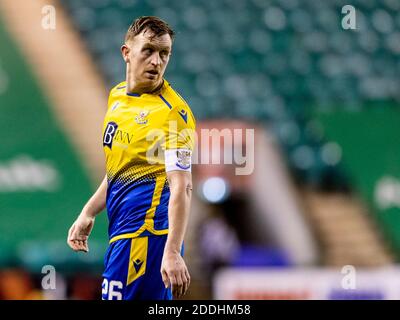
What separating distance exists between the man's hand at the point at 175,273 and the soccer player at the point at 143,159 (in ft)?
0.76

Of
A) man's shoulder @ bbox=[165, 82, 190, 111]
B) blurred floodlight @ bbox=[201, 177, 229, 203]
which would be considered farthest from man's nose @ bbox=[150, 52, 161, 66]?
blurred floodlight @ bbox=[201, 177, 229, 203]

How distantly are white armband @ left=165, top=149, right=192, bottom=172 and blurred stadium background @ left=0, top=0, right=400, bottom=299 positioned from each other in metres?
6.06

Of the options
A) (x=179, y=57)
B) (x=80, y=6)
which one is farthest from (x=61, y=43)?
(x=179, y=57)

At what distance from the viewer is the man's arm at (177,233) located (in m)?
3.77

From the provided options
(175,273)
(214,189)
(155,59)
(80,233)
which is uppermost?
(214,189)

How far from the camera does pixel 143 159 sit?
422 centimetres

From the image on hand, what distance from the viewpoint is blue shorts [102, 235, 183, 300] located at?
13.8 feet

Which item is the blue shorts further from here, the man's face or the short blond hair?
the short blond hair

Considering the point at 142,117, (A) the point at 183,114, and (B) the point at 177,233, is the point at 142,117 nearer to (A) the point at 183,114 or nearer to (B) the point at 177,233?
(A) the point at 183,114

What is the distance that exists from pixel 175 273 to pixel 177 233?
20cm

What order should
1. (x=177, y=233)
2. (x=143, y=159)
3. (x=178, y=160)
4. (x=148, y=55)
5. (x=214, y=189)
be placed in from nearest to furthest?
(x=177, y=233), (x=178, y=160), (x=148, y=55), (x=143, y=159), (x=214, y=189)

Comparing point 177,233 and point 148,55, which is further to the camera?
point 148,55

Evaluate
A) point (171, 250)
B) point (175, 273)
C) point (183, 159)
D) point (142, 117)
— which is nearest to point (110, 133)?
point (142, 117)
